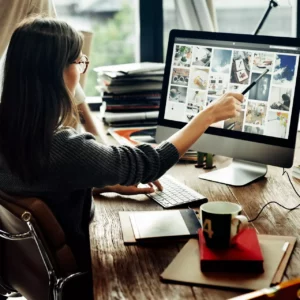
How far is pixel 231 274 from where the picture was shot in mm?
1212

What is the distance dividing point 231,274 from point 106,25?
2.00m

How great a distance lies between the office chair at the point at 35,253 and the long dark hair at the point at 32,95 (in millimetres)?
97

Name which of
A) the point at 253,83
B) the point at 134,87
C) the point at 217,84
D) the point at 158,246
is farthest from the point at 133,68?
the point at 158,246

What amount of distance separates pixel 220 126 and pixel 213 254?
0.69 meters

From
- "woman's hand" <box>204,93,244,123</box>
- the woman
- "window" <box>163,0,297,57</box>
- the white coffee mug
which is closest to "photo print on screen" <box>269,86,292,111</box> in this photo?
"woman's hand" <box>204,93,244,123</box>

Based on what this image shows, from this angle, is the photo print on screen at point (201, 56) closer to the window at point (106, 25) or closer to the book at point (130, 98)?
the book at point (130, 98)

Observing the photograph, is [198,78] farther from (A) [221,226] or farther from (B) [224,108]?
(A) [221,226]

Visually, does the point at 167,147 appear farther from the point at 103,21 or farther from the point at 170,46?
the point at 103,21

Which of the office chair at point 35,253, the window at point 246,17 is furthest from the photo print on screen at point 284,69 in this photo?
the window at point 246,17

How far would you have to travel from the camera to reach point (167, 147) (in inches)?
62.3

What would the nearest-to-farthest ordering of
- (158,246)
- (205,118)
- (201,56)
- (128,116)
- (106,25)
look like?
1. (158,246)
2. (205,118)
3. (201,56)
4. (128,116)
5. (106,25)

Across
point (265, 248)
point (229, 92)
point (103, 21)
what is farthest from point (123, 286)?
point (103, 21)

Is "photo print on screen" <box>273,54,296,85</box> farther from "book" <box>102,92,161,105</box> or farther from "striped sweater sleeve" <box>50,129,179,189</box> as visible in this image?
"book" <box>102,92,161,105</box>

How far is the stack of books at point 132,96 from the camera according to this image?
8.38 feet
